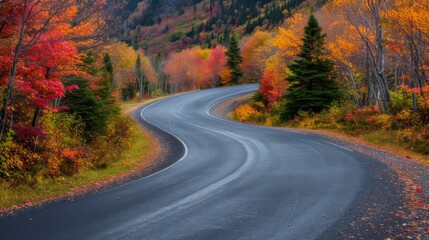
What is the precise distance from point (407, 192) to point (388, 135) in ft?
39.5

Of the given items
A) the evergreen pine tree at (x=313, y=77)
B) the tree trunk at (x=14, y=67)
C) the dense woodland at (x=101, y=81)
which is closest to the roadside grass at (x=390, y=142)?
the dense woodland at (x=101, y=81)

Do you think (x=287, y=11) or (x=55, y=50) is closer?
(x=55, y=50)

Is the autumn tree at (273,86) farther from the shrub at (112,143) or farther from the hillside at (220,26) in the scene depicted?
the hillside at (220,26)

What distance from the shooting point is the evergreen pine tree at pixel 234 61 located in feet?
224

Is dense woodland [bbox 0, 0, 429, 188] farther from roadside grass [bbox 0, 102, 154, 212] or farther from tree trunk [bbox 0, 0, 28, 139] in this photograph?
roadside grass [bbox 0, 102, 154, 212]

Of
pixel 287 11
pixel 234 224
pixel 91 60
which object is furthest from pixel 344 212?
pixel 287 11

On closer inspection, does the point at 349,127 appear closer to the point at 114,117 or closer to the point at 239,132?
the point at 239,132

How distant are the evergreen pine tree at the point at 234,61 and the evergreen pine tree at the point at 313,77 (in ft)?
127

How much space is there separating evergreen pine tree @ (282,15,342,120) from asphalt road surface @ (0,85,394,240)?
44.4 feet

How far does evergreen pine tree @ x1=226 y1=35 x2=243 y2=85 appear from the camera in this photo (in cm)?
6819

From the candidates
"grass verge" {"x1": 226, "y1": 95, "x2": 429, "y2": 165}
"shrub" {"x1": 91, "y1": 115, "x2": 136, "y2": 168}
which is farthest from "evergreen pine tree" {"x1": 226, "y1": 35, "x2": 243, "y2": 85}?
"shrub" {"x1": 91, "y1": 115, "x2": 136, "y2": 168}

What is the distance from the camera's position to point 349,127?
24219 millimetres

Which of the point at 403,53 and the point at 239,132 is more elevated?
the point at 403,53

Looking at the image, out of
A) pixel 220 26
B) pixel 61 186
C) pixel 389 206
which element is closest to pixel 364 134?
pixel 389 206
